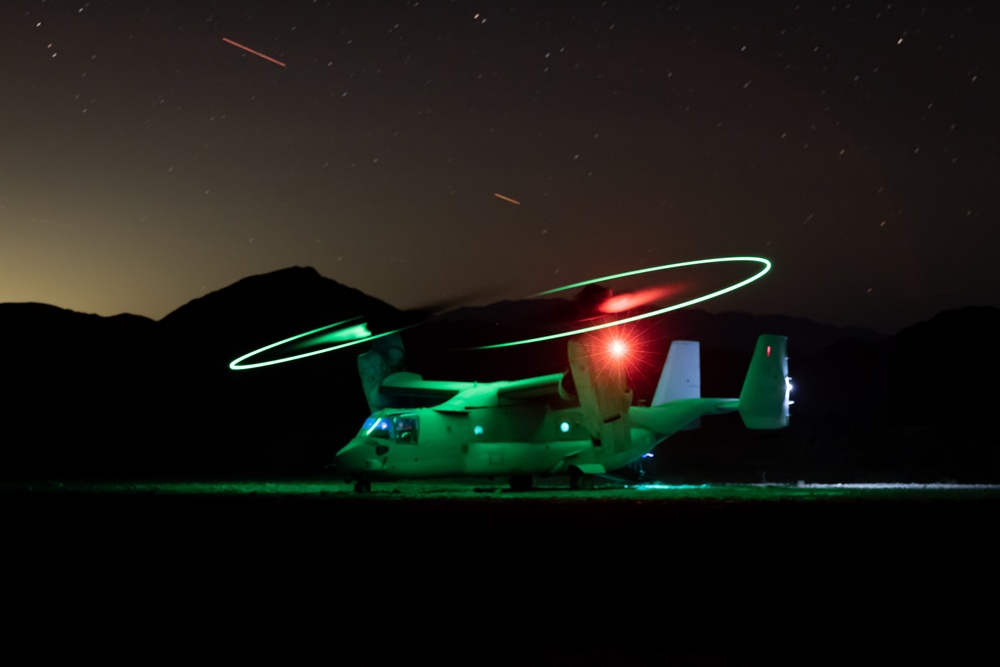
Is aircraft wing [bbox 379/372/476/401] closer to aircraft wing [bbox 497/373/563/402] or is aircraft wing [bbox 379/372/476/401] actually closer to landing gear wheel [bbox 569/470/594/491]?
aircraft wing [bbox 497/373/563/402]

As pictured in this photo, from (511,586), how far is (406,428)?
22.9 meters

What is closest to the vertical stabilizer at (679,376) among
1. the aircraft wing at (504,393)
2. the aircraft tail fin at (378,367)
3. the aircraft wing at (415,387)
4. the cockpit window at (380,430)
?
the aircraft wing at (504,393)

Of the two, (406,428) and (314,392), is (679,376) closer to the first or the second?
(406,428)

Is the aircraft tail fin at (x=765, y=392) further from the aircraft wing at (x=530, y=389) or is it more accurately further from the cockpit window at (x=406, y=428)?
the cockpit window at (x=406, y=428)

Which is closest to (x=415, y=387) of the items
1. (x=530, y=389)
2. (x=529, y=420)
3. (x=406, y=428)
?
(x=406, y=428)

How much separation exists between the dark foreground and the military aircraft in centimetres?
1130

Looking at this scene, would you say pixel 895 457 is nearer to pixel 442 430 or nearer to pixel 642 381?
pixel 442 430

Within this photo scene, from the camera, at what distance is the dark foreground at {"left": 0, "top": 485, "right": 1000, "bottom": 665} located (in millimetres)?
9461

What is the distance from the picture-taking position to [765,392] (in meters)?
39.4

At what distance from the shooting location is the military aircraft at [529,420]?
1378 inches

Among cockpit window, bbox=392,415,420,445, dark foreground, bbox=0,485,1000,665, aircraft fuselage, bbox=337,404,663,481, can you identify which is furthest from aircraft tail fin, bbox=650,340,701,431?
dark foreground, bbox=0,485,1000,665

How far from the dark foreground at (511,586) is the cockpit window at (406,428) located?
454 inches

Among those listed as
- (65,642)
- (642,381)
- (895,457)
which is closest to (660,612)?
(65,642)

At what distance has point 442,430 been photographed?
36062mm
